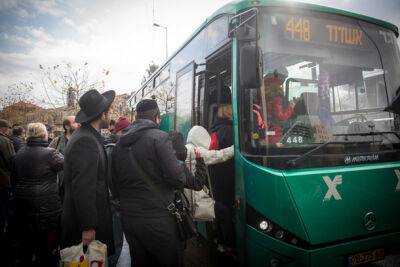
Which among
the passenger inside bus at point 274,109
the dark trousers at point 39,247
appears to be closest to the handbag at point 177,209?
the passenger inside bus at point 274,109

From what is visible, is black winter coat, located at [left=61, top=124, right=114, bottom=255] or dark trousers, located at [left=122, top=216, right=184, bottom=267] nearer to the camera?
black winter coat, located at [left=61, top=124, right=114, bottom=255]

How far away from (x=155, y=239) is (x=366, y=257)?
7.68ft

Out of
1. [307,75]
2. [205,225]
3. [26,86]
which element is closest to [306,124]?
[307,75]

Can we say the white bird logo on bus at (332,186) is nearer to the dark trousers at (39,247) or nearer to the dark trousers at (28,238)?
the dark trousers at (28,238)

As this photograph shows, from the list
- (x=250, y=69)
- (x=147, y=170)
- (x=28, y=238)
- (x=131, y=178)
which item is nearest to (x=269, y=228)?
(x=147, y=170)

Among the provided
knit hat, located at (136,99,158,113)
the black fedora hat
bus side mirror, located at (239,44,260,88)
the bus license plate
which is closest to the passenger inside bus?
bus side mirror, located at (239,44,260,88)

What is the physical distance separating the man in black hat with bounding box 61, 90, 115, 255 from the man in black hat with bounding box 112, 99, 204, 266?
19 centimetres

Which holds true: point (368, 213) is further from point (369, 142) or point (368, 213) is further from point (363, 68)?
point (363, 68)

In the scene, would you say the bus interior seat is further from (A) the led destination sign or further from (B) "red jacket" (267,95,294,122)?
(A) the led destination sign

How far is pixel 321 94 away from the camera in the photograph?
387cm

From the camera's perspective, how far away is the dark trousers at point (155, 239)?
2.95 m

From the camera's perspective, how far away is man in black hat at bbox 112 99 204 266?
9.71 ft

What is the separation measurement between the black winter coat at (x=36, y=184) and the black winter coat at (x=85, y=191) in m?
1.39

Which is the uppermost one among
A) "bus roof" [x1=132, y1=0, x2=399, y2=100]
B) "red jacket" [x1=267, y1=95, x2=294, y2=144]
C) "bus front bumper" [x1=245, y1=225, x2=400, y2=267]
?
"bus roof" [x1=132, y1=0, x2=399, y2=100]
